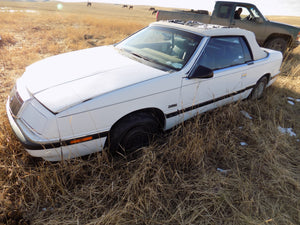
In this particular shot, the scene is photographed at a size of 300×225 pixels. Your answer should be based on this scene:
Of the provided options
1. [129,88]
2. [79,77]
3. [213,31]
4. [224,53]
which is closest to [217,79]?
[224,53]

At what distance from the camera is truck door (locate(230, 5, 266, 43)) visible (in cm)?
736

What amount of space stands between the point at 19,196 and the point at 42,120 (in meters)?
0.78

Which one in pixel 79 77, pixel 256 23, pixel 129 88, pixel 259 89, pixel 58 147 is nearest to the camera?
pixel 58 147

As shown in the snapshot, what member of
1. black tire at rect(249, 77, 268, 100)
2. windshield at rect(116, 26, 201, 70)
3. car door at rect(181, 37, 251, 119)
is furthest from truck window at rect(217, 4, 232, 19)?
windshield at rect(116, 26, 201, 70)

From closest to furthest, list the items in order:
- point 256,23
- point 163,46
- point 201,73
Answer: point 201,73 < point 163,46 < point 256,23

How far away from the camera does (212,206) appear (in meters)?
2.00

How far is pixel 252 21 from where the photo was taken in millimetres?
7453

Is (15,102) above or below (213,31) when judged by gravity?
below

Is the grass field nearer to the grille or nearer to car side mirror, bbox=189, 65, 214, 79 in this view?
the grille

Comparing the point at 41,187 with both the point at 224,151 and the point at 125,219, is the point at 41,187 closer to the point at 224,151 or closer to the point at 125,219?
the point at 125,219

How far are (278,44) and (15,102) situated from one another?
8.89 meters

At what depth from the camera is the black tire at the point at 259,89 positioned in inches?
152

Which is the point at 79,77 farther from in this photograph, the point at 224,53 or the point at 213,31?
the point at 224,53

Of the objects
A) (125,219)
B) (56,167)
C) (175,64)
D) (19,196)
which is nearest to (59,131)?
(56,167)
